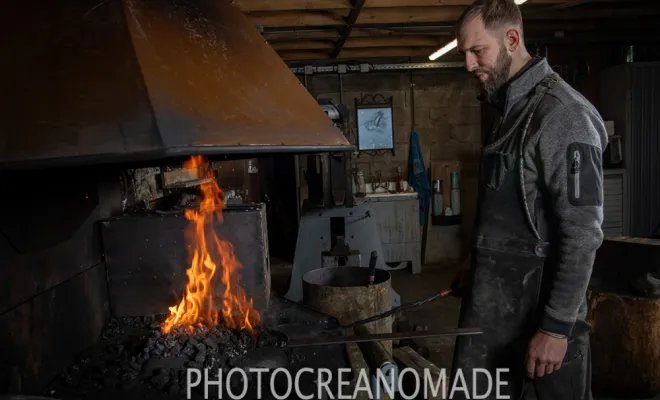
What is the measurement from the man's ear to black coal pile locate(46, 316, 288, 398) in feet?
5.15

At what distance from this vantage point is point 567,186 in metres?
1.57

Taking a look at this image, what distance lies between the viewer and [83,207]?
2.42 metres

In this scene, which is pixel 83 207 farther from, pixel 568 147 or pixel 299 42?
pixel 299 42

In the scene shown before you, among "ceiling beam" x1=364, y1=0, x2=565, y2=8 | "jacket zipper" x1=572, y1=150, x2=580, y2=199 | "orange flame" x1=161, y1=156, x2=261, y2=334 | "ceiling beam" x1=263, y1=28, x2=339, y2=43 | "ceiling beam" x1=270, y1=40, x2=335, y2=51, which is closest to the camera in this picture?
"jacket zipper" x1=572, y1=150, x2=580, y2=199

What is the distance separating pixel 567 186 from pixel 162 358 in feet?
5.83

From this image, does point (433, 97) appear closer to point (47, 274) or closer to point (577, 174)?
point (577, 174)

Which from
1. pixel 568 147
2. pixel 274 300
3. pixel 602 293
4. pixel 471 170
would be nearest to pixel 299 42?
pixel 471 170

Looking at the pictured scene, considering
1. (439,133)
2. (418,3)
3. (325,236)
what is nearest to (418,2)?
(418,3)

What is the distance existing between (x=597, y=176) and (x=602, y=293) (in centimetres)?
199

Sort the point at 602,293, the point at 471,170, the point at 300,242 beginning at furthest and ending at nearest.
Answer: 1. the point at 471,170
2. the point at 300,242
3. the point at 602,293

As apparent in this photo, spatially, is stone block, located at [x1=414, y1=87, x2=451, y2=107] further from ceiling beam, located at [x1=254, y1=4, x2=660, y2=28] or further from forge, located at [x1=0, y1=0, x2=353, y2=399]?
forge, located at [x1=0, y1=0, x2=353, y2=399]

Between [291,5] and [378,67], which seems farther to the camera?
[378,67]

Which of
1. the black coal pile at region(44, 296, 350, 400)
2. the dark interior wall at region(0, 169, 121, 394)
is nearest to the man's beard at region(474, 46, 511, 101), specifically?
the black coal pile at region(44, 296, 350, 400)

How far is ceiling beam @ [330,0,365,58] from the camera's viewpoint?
4295mm
